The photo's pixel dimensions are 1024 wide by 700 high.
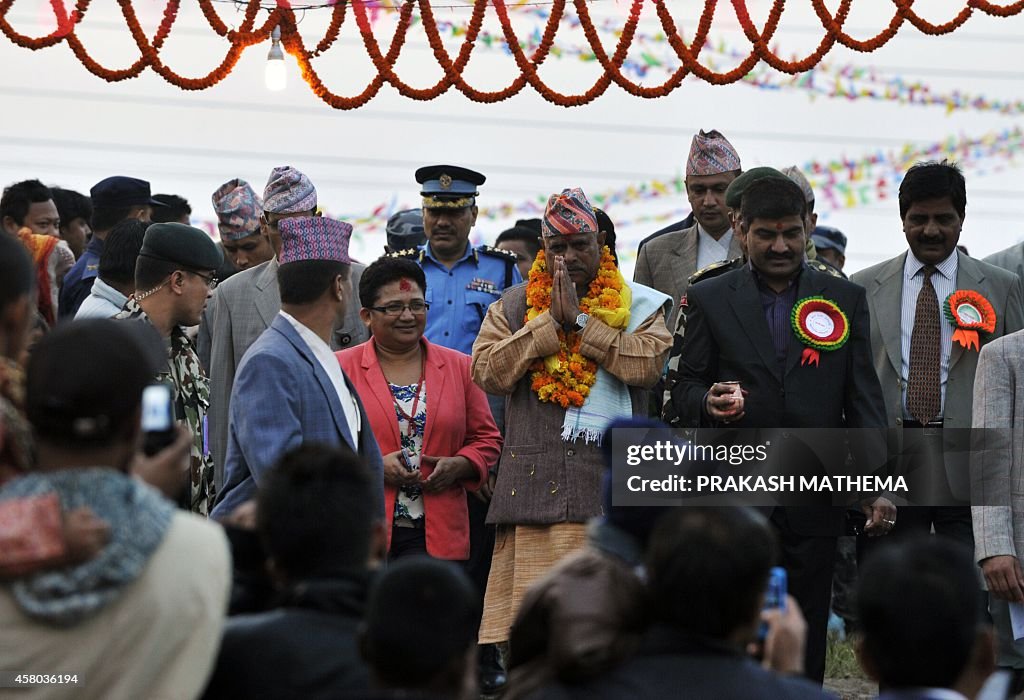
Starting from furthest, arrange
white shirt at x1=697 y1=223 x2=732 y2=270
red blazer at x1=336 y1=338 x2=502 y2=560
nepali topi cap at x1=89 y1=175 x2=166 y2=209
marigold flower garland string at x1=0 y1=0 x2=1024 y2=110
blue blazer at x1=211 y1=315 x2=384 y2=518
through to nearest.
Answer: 1. marigold flower garland string at x1=0 y1=0 x2=1024 y2=110
2. nepali topi cap at x1=89 y1=175 x2=166 y2=209
3. white shirt at x1=697 y1=223 x2=732 y2=270
4. red blazer at x1=336 y1=338 x2=502 y2=560
5. blue blazer at x1=211 y1=315 x2=384 y2=518

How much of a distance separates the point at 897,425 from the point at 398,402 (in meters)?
2.06

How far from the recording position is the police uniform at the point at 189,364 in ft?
17.5

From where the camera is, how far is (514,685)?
3041 millimetres

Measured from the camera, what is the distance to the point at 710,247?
7184 millimetres

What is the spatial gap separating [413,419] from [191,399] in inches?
42.8

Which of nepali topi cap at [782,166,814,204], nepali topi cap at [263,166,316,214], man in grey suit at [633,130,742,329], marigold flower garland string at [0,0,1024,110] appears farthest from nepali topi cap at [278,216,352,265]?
marigold flower garland string at [0,0,1024,110]

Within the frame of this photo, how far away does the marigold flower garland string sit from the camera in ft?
31.1

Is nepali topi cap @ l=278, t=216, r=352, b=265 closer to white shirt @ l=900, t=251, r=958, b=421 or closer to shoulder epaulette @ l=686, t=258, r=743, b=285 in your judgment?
shoulder epaulette @ l=686, t=258, r=743, b=285

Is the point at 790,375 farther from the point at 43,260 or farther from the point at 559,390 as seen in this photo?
the point at 43,260

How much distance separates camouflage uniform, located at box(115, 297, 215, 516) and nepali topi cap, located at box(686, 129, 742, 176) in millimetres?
2827

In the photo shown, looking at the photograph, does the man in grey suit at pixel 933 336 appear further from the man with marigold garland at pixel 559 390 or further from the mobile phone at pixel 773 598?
the mobile phone at pixel 773 598

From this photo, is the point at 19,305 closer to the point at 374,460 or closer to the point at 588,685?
Answer: the point at 588,685

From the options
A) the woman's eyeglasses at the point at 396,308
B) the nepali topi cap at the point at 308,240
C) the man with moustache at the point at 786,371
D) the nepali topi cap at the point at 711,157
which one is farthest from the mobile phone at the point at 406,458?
the nepali topi cap at the point at 711,157

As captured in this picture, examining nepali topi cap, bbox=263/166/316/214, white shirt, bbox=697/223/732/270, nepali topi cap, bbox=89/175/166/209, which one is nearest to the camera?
nepali topi cap, bbox=263/166/316/214
